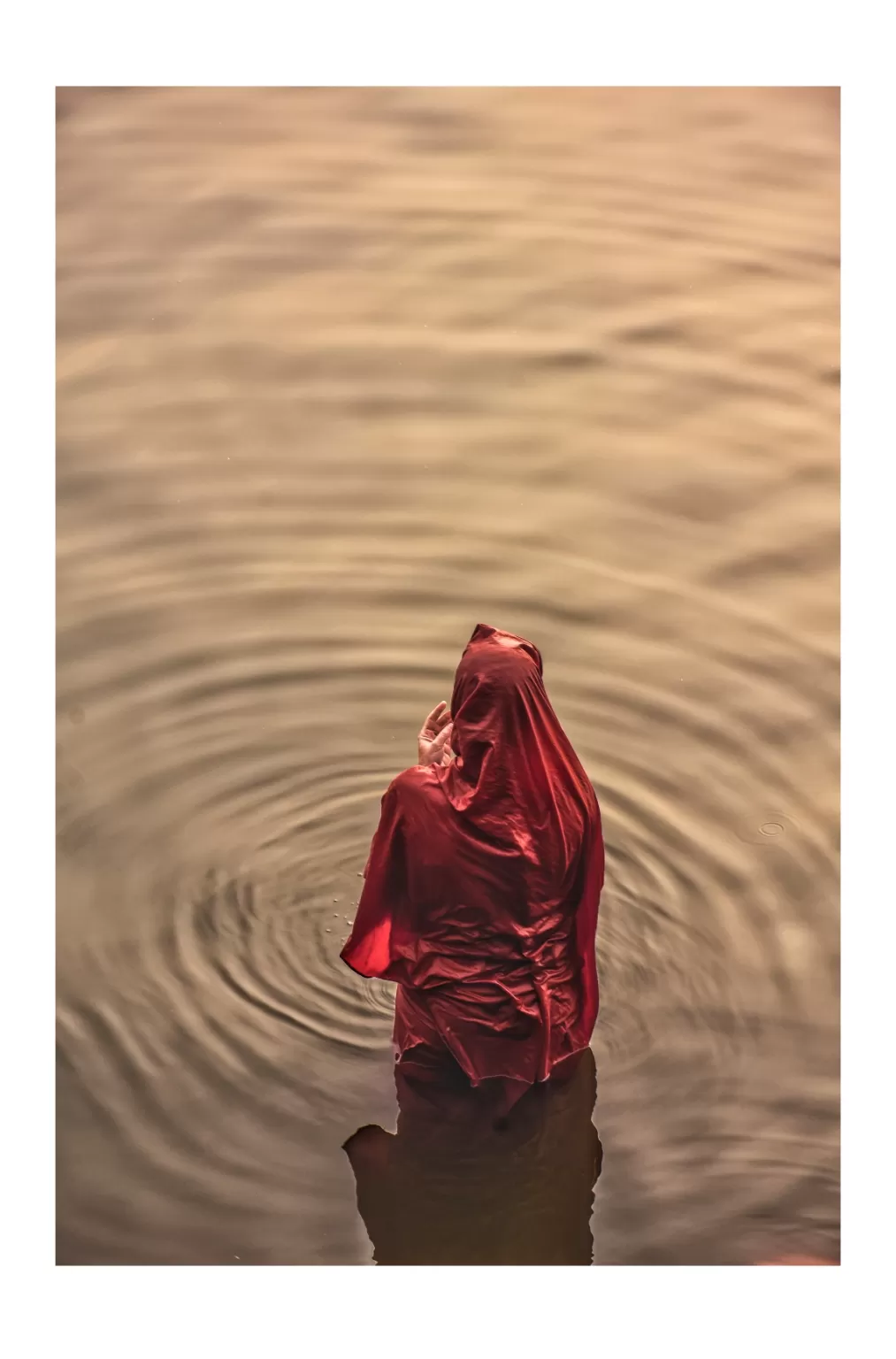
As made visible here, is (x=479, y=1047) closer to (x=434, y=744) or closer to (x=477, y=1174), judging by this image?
(x=477, y=1174)

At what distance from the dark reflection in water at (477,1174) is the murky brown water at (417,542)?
18cm

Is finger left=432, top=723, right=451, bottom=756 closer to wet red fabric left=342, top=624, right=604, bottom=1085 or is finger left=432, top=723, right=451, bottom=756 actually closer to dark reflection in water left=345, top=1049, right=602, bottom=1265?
wet red fabric left=342, top=624, right=604, bottom=1085

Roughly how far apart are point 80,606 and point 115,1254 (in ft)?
6.01

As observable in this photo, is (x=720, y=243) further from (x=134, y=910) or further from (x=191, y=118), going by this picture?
(x=134, y=910)

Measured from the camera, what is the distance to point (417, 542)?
531cm

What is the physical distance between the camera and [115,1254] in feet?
13.0

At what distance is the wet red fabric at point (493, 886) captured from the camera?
3736 mm

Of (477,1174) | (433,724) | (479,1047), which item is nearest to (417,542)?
(433,724)

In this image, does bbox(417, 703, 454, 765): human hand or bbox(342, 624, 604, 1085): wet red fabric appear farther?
bbox(417, 703, 454, 765): human hand

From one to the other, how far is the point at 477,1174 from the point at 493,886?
653 mm

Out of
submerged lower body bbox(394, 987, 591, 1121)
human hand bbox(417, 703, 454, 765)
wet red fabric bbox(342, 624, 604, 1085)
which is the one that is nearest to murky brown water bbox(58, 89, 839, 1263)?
submerged lower body bbox(394, 987, 591, 1121)

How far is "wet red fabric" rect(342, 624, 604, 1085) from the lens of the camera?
12.3 ft

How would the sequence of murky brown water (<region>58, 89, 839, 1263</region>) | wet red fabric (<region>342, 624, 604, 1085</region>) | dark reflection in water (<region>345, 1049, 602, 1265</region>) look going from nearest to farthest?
wet red fabric (<region>342, 624, 604, 1085</region>)
dark reflection in water (<region>345, 1049, 602, 1265</region>)
murky brown water (<region>58, 89, 839, 1263</region>)

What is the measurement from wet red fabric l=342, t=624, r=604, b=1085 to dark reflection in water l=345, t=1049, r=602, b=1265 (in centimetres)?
9
